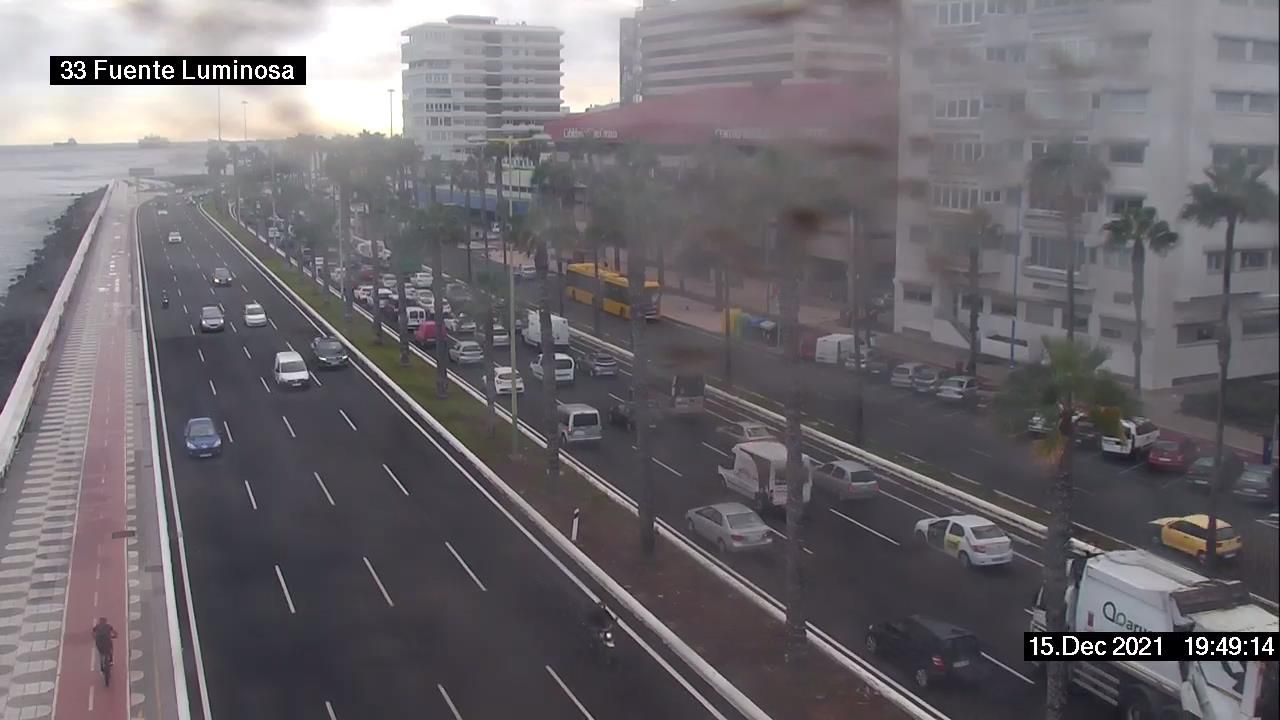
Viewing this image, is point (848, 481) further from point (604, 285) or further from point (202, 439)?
point (604, 285)

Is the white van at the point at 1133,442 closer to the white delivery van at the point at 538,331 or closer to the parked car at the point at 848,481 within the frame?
the parked car at the point at 848,481

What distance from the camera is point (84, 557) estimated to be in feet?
38.1

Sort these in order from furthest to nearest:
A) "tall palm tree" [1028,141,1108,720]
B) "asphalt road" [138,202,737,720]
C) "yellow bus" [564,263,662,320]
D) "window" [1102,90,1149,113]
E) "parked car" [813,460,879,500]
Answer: "yellow bus" [564,263,662,320] → "parked car" [813,460,879,500] → "asphalt road" [138,202,737,720] → "tall palm tree" [1028,141,1108,720] → "window" [1102,90,1149,113]

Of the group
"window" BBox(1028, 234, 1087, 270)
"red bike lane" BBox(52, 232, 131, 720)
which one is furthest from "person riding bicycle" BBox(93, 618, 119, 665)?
"window" BBox(1028, 234, 1087, 270)

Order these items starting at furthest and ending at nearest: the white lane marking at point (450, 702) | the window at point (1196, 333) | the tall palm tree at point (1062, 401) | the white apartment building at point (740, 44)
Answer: the white lane marking at point (450, 702) < the white apartment building at point (740, 44) < the window at point (1196, 333) < the tall palm tree at point (1062, 401)

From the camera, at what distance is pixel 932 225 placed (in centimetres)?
691

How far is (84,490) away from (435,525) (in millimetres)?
4968

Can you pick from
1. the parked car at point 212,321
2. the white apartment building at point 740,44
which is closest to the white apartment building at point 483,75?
the white apartment building at point 740,44

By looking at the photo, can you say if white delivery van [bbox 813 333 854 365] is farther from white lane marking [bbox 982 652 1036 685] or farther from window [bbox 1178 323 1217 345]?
window [bbox 1178 323 1217 345]

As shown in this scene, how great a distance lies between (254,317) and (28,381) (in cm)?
829

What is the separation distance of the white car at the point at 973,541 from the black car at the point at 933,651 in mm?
2160

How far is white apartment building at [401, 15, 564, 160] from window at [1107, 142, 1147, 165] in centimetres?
899

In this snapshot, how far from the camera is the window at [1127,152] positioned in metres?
5.97

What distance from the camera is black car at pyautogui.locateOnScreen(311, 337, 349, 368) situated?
73.4 feet
